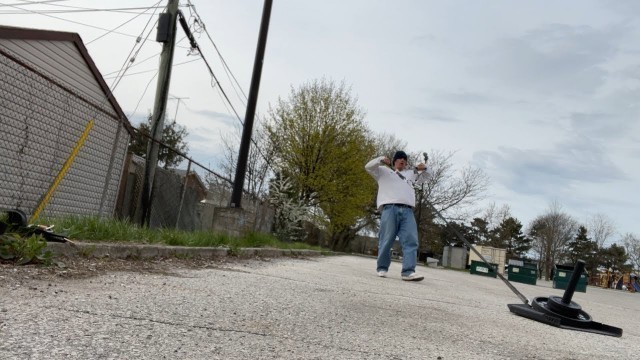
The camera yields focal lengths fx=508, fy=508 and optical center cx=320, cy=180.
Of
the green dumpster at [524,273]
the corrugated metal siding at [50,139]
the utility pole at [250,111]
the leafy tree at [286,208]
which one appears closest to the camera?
the corrugated metal siding at [50,139]

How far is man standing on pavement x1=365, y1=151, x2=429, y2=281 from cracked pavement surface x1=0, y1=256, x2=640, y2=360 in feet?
9.31

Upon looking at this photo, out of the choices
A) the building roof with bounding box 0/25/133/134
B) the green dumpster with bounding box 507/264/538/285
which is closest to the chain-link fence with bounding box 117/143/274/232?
the building roof with bounding box 0/25/133/134

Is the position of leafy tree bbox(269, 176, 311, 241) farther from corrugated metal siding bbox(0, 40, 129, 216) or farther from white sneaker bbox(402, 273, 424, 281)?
white sneaker bbox(402, 273, 424, 281)

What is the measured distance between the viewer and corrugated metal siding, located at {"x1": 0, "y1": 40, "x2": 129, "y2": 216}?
8898mm

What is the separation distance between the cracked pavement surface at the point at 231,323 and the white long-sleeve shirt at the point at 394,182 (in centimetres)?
312

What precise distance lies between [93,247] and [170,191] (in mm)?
7642

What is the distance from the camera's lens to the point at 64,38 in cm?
1484

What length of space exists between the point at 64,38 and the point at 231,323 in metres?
14.7


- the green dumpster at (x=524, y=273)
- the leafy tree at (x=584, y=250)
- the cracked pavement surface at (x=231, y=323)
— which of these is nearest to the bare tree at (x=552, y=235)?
the leafy tree at (x=584, y=250)

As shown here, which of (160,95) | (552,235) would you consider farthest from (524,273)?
(552,235)

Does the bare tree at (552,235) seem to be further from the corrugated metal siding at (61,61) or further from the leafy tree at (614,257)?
the corrugated metal siding at (61,61)

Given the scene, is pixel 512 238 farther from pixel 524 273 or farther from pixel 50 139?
pixel 50 139

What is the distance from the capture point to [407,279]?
781 cm

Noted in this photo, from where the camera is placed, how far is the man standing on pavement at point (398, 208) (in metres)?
7.85
